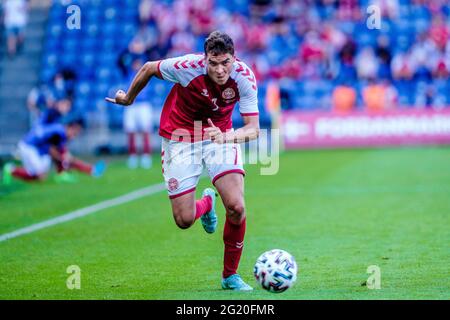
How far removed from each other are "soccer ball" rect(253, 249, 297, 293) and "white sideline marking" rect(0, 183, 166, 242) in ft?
15.4

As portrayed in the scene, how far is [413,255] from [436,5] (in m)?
21.7

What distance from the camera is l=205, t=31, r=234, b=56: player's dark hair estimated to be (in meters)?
8.02

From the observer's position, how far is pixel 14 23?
28250mm

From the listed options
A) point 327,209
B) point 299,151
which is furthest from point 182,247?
point 299,151

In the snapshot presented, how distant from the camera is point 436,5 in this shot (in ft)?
98.8

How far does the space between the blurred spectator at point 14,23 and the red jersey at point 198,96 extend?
19870mm

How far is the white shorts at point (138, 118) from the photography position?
21469 millimetres

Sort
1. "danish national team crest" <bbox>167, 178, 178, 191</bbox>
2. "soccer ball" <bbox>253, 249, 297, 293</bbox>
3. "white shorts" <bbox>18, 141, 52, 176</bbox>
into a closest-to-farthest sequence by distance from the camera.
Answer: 1. "soccer ball" <bbox>253, 249, 297, 293</bbox>
2. "danish national team crest" <bbox>167, 178, 178, 191</bbox>
3. "white shorts" <bbox>18, 141, 52, 176</bbox>

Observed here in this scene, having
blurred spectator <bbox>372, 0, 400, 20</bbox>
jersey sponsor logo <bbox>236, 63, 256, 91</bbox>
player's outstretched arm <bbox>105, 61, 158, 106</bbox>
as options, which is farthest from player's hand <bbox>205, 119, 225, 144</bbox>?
blurred spectator <bbox>372, 0, 400, 20</bbox>

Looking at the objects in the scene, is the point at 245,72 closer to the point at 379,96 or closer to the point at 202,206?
the point at 202,206

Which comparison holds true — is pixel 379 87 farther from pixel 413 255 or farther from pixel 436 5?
pixel 413 255

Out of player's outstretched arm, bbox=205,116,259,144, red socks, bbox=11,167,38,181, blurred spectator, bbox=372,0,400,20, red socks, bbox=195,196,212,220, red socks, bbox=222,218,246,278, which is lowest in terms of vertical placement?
red socks, bbox=11,167,38,181

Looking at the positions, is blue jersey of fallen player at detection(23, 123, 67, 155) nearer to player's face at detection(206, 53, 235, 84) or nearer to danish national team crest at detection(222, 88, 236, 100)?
danish national team crest at detection(222, 88, 236, 100)

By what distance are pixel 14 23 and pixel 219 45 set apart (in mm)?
21340
